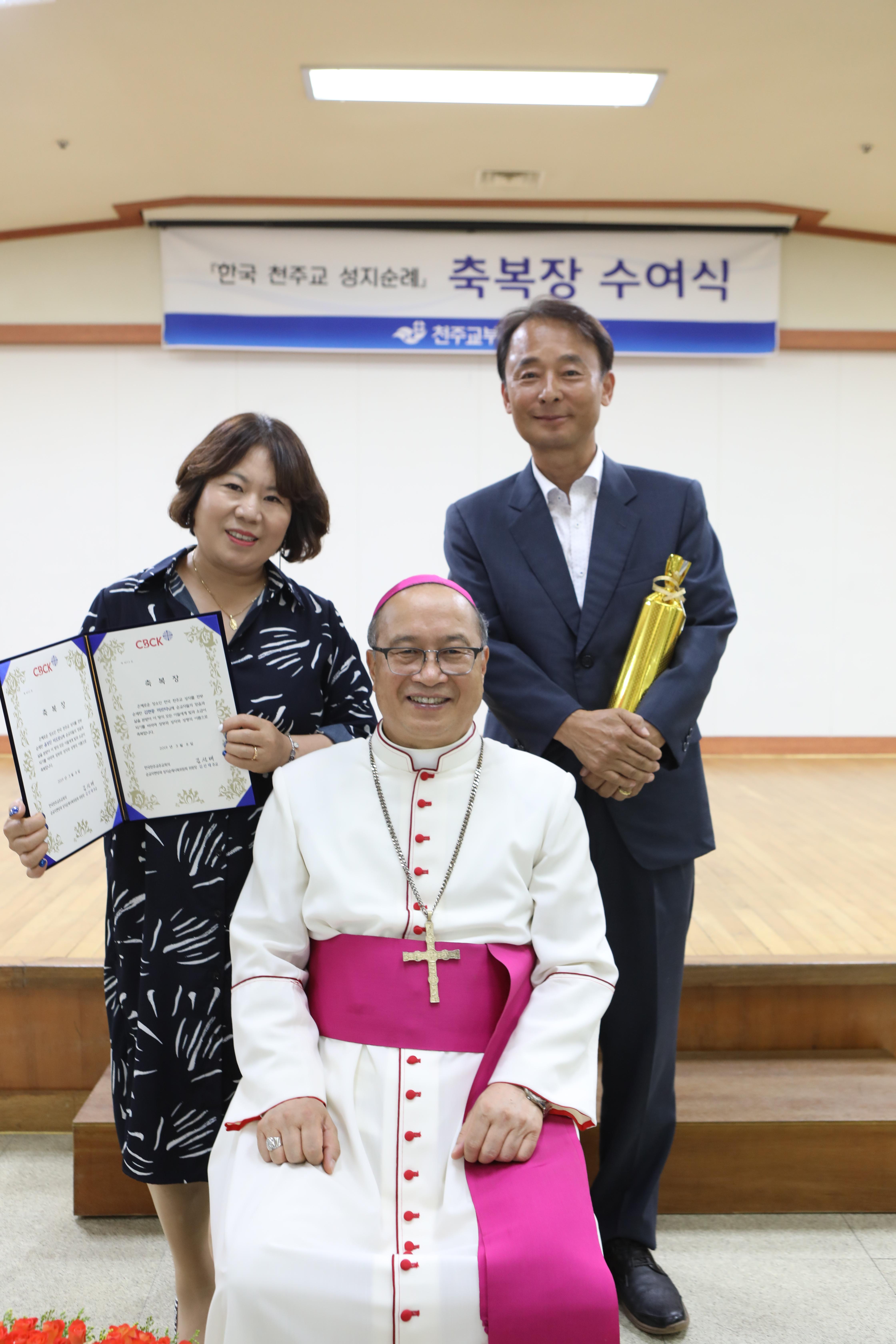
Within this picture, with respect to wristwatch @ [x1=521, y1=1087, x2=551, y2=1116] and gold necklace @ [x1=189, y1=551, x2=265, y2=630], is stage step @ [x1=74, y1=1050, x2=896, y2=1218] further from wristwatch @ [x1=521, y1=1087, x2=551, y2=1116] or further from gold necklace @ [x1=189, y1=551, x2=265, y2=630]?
gold necklace @ [x1=189, y1=551, x2=265, y2=630]

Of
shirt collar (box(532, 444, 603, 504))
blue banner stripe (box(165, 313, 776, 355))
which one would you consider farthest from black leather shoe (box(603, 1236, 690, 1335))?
blue banner stripe (box(165, 313, 776, 355))

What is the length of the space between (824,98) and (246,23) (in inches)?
104

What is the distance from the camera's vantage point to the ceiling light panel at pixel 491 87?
4578 mm

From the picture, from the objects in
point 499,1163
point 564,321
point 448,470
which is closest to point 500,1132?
point 499,1163

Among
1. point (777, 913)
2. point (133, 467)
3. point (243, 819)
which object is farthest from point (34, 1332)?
point (133, 467)

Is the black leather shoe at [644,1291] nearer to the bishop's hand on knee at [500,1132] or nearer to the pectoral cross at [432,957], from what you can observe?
the bishop's hand on knee at [500,1132]

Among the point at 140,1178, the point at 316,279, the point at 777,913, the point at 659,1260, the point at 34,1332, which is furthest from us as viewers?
the point at 316,279

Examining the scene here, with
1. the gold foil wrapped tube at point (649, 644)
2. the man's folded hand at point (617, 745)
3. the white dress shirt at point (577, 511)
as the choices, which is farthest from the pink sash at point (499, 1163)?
the white dress shirt at point (577, 511)

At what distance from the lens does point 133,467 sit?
6.45 metres

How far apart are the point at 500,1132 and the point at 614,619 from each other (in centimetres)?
94

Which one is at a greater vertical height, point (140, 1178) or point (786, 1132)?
point (140, 1178)

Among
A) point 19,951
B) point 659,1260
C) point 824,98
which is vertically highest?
point 824,98

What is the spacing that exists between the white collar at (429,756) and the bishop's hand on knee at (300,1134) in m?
0.52

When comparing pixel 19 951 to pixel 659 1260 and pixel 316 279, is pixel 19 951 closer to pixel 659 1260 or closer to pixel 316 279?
pixel 659 1260
